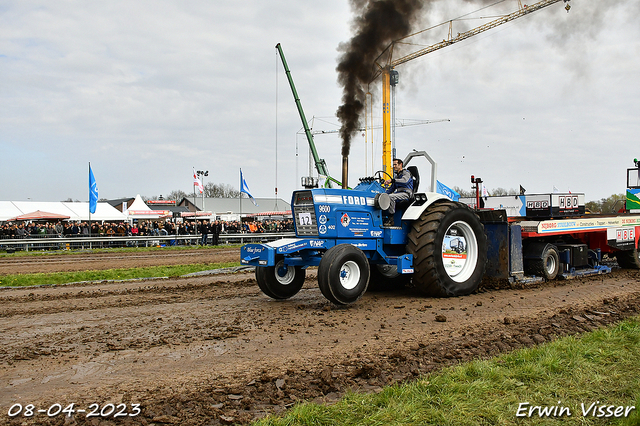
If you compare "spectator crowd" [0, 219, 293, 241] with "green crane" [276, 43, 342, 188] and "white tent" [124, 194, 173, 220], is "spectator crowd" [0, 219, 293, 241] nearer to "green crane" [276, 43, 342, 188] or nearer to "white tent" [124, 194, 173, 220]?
"green crane" [276, 43, 342, 188]

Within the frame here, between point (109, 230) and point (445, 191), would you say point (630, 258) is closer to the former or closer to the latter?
point (445, 191)

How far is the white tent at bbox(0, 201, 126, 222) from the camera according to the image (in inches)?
1570

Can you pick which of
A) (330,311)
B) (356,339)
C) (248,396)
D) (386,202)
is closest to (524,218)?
(386,202)

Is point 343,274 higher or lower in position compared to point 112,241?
higher

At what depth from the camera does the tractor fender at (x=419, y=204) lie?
8773mm

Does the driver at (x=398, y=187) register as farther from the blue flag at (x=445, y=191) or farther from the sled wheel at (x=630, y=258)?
the sled wheel at (x=630, y=258)

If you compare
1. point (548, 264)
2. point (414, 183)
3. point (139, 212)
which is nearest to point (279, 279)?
point (414, 183)

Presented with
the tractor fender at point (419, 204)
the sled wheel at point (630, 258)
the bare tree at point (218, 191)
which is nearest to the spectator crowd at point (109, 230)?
the sled wheel at point (630, 258)

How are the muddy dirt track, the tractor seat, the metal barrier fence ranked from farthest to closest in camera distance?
the metal barrier fence
the tractor seat
the muddy dirt track

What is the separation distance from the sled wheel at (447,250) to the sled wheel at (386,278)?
1.03m

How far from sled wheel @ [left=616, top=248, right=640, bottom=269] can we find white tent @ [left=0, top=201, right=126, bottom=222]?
1439 inches

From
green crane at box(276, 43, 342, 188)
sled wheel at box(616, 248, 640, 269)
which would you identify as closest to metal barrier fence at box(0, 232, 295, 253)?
green crane at box(276, 43, 342, 188)

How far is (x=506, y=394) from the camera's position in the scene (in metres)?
4.05

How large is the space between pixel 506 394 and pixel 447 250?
519 centimetres
